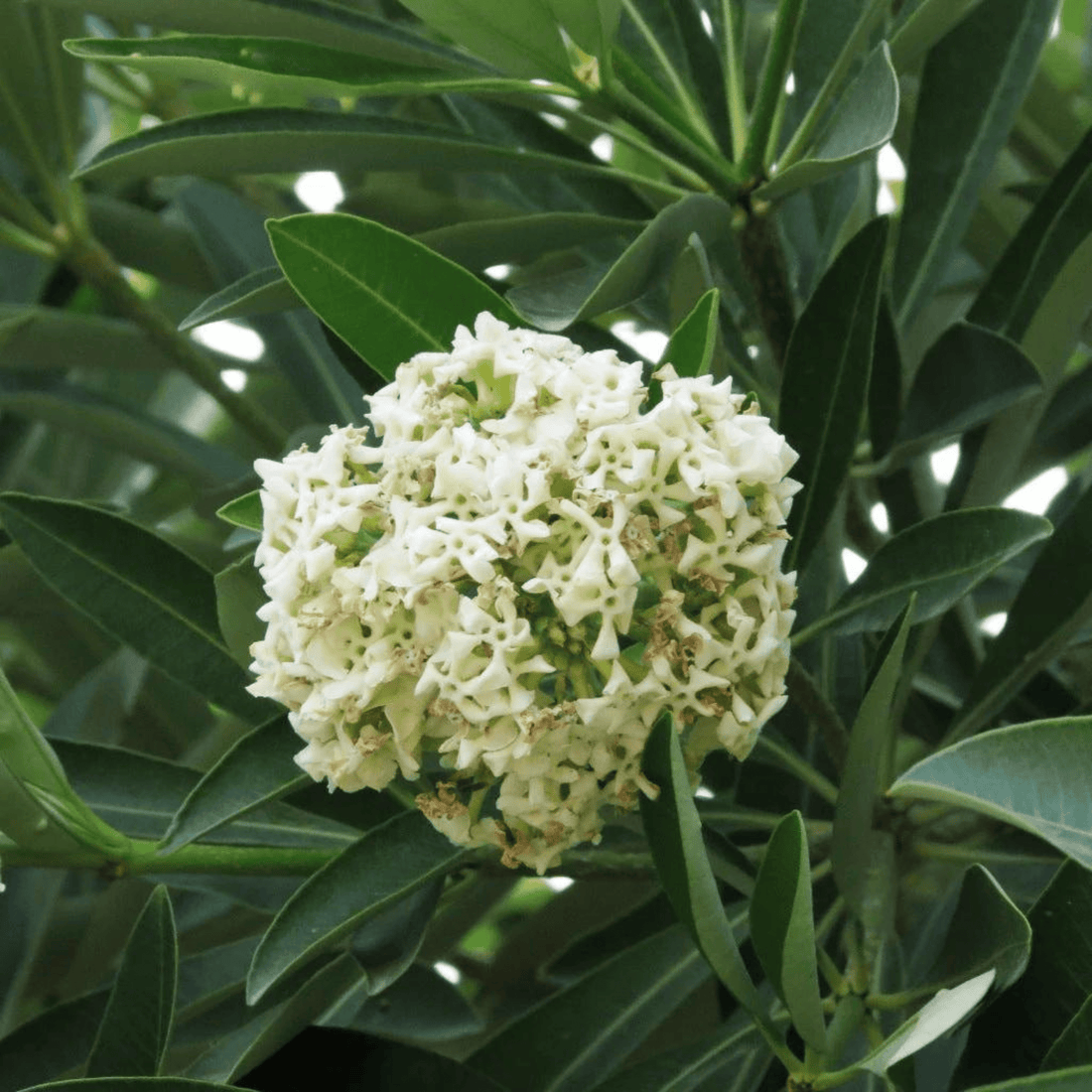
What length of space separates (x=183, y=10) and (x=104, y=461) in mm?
1346

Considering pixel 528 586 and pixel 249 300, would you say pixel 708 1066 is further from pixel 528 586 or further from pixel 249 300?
pixel 249 300

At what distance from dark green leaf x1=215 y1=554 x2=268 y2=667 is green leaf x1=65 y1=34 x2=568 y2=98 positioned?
1.19ft

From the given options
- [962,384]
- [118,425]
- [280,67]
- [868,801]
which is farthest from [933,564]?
[118,425]

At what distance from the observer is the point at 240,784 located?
1.20 metres

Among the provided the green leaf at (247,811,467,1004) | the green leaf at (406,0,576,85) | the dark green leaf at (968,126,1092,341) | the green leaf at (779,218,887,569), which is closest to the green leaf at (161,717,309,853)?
the green leaf at (247,811,467,1004)

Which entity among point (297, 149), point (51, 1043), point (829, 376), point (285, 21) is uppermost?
point (285, 21)

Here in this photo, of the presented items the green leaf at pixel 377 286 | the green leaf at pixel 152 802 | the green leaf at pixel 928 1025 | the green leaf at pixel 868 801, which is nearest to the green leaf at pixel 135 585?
the green leaf at pixel 152 802

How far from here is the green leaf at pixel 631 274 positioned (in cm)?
121

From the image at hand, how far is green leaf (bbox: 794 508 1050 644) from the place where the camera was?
1165mm

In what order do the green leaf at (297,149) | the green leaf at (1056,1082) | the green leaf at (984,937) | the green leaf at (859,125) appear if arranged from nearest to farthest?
the green leaf at (1056,1082) → the green leaf at (984,937) → the green leaf at (859,125) → the green leaf at (297,149)

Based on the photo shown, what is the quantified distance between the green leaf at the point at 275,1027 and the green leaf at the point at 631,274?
0.53 metres

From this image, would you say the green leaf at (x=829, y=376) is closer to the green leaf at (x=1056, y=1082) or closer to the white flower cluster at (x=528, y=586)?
the white flower cluster at (x=528, y=586)

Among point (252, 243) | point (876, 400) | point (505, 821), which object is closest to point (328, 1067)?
point (505, 821)

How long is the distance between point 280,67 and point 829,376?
514 millimetres
